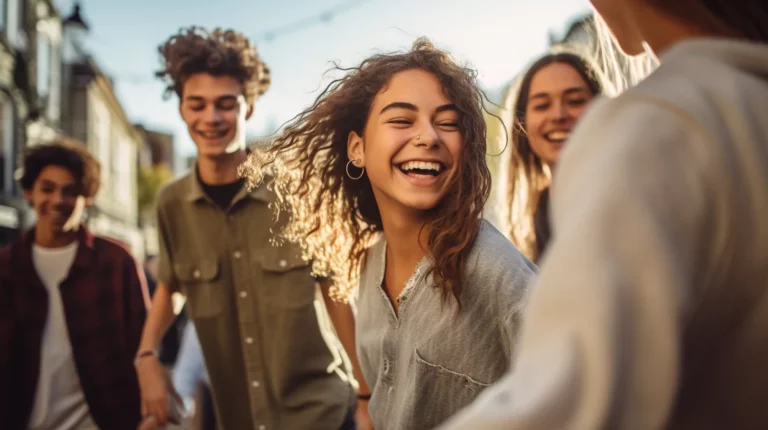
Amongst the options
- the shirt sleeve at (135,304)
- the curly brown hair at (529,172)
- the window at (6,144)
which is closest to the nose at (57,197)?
the shirt sleeve at (135,304)

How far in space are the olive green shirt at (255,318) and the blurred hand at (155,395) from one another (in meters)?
0.19

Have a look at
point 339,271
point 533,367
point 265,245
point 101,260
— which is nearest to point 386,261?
point 339,271

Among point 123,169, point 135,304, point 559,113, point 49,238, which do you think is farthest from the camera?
point 123,169

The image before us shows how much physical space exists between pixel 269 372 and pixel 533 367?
2.55 metres

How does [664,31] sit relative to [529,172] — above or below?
above

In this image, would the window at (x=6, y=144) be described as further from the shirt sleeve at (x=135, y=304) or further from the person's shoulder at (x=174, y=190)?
the person's shoulder at (x=174, y=190)

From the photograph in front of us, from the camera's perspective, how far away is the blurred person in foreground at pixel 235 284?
3.01 m

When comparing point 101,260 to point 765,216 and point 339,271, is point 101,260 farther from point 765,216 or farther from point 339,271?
point 765,216

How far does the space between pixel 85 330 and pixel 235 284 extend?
1.35 m

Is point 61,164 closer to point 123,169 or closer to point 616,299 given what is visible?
point 616,299

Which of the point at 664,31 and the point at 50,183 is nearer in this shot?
the point at 664,31

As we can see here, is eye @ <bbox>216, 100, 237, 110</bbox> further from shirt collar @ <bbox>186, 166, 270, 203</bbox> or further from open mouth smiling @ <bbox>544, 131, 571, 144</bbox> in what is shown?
open mouth smiling @ <bbox>544, 131, 571, 144</bbox>

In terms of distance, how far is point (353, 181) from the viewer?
233 cm

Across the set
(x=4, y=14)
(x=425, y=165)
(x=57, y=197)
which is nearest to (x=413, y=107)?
(x=425, y=165)
